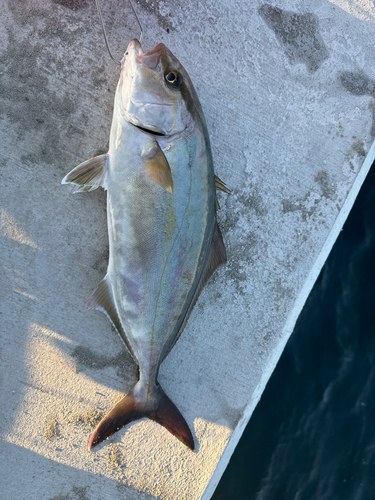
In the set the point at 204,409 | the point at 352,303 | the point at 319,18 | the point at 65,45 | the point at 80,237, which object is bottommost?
the point at 204,409

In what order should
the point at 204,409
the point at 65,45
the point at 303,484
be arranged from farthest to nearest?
the point at 303,484 < the point at 204,409 < the point at 65,45

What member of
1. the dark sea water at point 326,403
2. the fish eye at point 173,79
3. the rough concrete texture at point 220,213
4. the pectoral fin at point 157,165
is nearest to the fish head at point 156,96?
the fish eye at point 173,79

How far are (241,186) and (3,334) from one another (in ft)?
6.86

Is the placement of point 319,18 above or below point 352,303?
above

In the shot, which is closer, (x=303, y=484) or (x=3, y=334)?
(x=3, y=334)

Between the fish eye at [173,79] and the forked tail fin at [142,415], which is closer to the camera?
the fish eye at [173,79]

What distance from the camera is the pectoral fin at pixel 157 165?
1.81 m

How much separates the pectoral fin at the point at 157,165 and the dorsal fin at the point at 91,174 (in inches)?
13.6

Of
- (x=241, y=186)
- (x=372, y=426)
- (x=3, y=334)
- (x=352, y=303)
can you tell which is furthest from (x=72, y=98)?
(x=372, y=426)

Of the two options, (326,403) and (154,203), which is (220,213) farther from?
(326,403)

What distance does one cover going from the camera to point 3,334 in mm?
2373

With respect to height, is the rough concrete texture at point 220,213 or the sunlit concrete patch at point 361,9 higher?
the sunlit concrete patch at point 361,9

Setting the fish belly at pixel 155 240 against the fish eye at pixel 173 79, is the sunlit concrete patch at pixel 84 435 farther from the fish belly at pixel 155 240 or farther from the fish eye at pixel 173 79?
the fish eye at pixel 173 79

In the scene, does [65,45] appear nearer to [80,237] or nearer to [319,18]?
[80,237]
